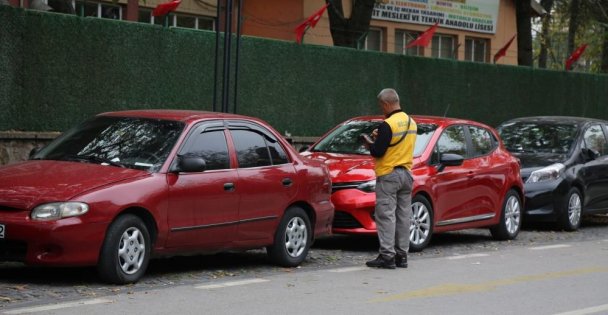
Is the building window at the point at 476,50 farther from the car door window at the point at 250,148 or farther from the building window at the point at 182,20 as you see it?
the car door window at the point at 250,148

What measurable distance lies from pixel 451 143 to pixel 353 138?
125cm

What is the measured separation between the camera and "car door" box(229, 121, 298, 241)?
37.3 feet

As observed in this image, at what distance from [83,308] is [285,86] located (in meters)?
12.2

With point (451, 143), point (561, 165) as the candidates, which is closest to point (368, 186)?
point (451, 143)

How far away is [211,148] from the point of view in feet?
37.0

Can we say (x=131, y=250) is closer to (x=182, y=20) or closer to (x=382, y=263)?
(x=382, y=263)

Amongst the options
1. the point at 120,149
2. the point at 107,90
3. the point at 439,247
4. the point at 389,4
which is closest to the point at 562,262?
the point at 439,247

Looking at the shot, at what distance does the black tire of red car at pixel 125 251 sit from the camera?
9.84 metres

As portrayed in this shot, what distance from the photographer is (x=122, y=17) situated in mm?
25906

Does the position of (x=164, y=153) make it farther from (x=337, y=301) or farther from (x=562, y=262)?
(x=562, y=262)

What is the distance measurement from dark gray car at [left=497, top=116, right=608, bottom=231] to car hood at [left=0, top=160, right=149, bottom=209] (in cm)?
848

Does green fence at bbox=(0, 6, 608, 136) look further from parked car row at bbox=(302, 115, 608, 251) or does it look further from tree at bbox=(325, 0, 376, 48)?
parked car row at bbox=(302, 115, 608, 251)

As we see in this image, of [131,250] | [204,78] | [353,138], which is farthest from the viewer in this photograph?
[204,78]

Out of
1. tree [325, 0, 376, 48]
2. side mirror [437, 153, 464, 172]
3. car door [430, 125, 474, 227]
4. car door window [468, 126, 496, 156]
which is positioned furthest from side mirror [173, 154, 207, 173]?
tree [325, 0, 376, 48]
